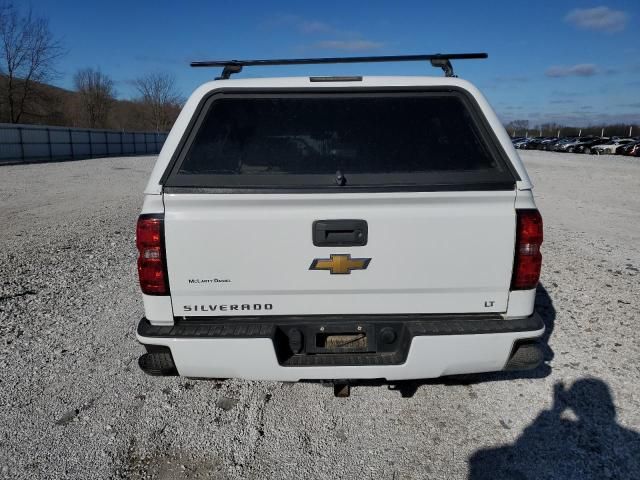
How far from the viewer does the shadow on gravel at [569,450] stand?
8.25ft

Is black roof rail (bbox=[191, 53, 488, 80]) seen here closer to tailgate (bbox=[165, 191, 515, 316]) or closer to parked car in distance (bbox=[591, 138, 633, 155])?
tailgate (bbox=[165, 191, 515, 316])

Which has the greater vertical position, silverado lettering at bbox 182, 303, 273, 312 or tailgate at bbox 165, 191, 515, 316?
tailgate at bbox 165, 191, 515, 316

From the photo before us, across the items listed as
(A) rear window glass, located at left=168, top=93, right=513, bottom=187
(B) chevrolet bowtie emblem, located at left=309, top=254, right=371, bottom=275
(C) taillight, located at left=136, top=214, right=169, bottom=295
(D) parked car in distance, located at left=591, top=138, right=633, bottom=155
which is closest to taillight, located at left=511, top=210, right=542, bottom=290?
(A) rear window glass, located at left=168, top=93, right=513, bottom=187

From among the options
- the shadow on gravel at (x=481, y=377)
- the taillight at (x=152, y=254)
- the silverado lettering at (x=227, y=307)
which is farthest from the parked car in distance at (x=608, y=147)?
the taillight at (x=152, y=254)

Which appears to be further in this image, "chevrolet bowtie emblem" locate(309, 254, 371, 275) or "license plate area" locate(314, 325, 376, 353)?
"license plate area" locate(314, 325, 376, 353)

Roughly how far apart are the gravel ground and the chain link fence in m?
25.7

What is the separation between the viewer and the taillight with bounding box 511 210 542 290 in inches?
93.3

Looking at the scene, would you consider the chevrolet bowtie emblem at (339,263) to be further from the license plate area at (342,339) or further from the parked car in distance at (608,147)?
the parked car in distance at (608,147)

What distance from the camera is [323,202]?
2355mm

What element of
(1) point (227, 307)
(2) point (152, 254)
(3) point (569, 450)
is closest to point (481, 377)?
(3) point (569, 450)

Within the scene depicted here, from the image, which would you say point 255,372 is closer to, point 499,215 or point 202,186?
point 202,186

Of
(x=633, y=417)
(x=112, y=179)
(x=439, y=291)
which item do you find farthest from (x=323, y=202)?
(x=112, y=179)

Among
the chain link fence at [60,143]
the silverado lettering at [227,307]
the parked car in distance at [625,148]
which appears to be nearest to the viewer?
the silverado lettering at [227,307]

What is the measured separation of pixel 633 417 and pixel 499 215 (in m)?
1.79
